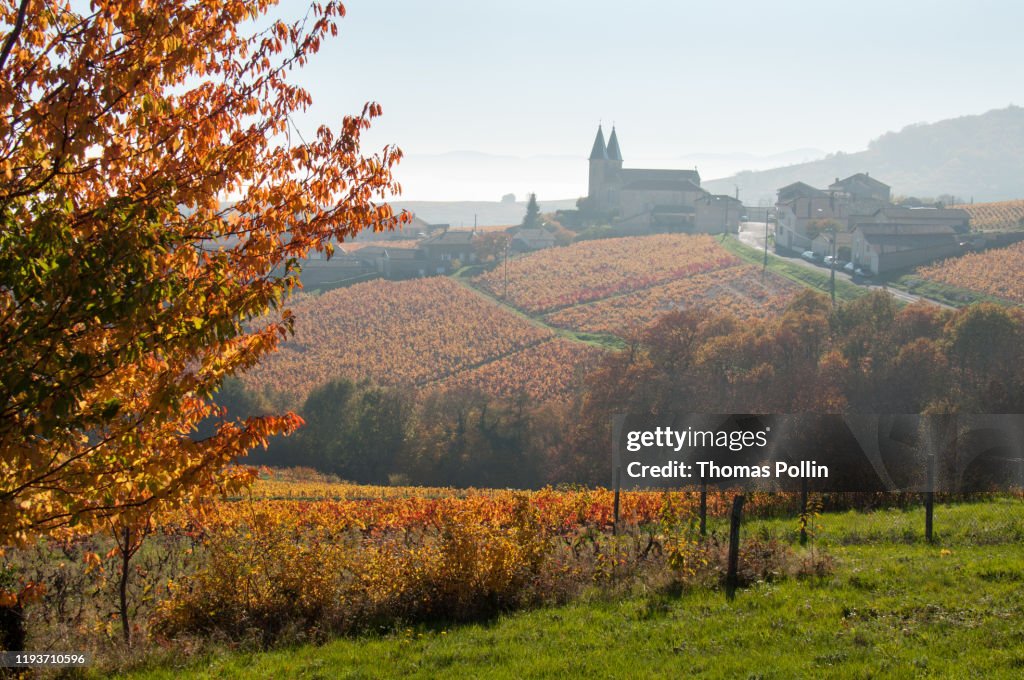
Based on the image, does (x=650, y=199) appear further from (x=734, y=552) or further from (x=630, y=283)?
(x=734, y=552)

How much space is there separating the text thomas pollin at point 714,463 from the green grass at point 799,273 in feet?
158

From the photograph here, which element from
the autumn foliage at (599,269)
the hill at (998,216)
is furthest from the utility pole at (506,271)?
the hill at (998,216)

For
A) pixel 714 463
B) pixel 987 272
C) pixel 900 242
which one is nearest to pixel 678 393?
pixel 714 463

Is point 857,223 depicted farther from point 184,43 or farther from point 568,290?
point 184,43

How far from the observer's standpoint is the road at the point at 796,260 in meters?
60.8

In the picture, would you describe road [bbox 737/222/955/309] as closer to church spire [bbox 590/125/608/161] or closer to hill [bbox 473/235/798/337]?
hill [bbox 473/235/798/337]

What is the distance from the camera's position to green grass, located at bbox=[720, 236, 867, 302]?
211 feet

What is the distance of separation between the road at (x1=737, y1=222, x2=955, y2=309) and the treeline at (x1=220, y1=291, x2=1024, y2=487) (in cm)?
1207

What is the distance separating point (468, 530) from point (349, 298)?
76325 millimetres

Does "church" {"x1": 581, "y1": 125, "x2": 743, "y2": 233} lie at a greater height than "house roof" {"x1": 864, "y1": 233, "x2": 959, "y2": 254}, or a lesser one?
greater

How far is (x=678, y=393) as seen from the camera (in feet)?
143

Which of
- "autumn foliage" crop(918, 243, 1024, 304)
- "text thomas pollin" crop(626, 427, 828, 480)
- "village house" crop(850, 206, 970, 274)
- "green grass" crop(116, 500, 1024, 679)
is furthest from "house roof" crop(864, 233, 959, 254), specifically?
"green grass" crop(116, 500, 1024, 679)

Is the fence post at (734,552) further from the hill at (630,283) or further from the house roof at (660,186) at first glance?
the house roof at (660,186)

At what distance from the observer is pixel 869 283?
66938 mm
